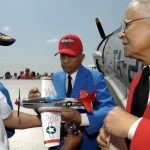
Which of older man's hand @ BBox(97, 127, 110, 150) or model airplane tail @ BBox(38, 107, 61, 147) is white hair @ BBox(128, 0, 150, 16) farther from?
model airplane tail @ BBox(38, 107, 61, 147)

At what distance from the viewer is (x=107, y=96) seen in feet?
11.2

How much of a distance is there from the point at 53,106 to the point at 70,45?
2.91 feet

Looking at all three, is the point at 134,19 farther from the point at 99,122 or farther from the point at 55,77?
the point at 55,77

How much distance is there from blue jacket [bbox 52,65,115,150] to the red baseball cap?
0.74ft

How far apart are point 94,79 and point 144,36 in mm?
1802

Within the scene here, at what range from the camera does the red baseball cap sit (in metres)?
3.58

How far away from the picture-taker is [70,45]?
3.62 meters

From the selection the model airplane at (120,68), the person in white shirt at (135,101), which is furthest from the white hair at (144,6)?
the model airplane at (120,68)

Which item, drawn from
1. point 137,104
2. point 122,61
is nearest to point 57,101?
point 137,104

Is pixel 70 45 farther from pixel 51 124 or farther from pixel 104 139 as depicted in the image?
pixel 104 139

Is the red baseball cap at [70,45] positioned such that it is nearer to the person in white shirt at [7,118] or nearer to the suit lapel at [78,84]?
the suit lapel at [78,84]

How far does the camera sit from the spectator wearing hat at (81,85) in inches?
129

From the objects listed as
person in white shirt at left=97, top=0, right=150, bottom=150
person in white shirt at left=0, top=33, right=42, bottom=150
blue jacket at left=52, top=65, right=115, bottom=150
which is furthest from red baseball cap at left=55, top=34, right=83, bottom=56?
person in white shirt at left=97, top=0, right=150, bottom=150

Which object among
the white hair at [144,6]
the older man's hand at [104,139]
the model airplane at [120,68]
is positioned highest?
the white hair at [144,6]
